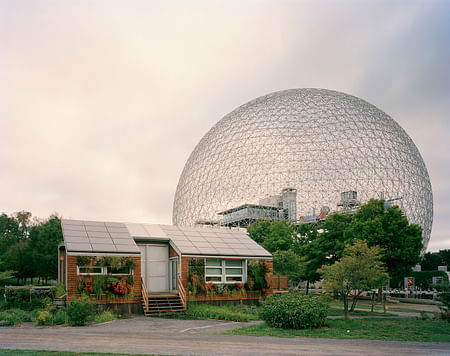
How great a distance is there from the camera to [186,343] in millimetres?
13148

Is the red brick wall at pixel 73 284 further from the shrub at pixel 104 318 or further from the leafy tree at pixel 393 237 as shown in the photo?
the leafy tree at pixel 393 237

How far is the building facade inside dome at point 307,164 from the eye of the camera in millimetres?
55156

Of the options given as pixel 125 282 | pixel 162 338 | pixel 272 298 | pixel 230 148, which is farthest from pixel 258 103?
pixel 162 338

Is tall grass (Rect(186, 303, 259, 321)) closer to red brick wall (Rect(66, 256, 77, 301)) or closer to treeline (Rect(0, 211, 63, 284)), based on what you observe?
red brick wall (Rect(66, 256, 77, 301))

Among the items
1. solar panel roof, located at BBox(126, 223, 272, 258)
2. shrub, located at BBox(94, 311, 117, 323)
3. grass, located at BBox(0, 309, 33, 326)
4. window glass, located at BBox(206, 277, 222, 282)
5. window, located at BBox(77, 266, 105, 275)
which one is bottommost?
shrub, located at BBox(94, 311, 117, 323)

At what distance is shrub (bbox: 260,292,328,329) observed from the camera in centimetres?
1664

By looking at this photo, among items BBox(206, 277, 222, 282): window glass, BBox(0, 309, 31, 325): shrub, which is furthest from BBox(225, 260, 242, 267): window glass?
BBox(0, 309, 31, 325): shrub

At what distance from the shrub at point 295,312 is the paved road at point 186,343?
73.6 inches

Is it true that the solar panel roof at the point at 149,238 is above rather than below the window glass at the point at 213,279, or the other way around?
above

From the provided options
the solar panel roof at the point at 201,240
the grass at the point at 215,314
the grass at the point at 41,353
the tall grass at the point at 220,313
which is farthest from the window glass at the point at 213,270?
the grass at the point at 41,353

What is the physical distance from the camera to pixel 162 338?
14.4m

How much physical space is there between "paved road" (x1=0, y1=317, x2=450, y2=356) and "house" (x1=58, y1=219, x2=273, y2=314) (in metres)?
6.30

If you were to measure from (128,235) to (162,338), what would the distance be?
12881mm

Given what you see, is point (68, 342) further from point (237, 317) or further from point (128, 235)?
point (128, 235)
